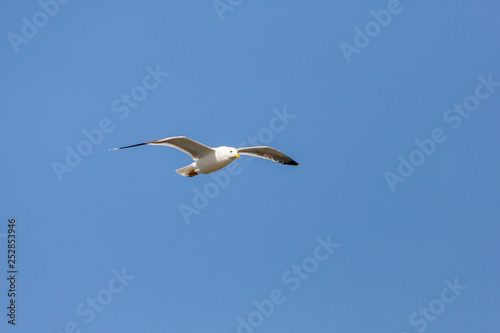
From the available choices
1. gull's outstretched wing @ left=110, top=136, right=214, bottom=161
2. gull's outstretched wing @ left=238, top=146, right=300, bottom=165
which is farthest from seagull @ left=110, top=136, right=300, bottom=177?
gull's outstretched wing @ left=238, top=146, right=300, bottom=165

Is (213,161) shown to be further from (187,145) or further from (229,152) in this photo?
(187,145)

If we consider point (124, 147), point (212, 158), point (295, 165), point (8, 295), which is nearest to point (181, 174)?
point (212, 158)

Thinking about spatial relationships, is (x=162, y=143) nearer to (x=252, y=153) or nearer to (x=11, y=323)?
(x=252, y=153)

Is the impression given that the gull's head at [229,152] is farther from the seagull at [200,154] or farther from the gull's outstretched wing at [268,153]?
the gull's outstretched wing at [268,153]

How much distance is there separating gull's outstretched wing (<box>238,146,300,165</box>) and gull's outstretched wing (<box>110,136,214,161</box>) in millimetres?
1356

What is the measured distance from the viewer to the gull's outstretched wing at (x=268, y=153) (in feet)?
48.4

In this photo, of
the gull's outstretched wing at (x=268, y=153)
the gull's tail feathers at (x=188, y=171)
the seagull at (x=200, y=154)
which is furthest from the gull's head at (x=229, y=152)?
the gull's outstretched wing at (x=268, y=153)

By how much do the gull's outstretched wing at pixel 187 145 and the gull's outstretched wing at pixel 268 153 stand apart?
1.36 meters

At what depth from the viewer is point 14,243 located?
13367mm

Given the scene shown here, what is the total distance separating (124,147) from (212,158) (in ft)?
6.17

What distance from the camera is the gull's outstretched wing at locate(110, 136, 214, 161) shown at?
510 inches

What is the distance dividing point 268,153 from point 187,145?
256cm

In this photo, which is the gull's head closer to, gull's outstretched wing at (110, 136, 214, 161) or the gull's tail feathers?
gull's outstretched wing at (110, 136, 214, 161)

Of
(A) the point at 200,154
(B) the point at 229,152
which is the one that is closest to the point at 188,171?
(A) the point at 200,154
